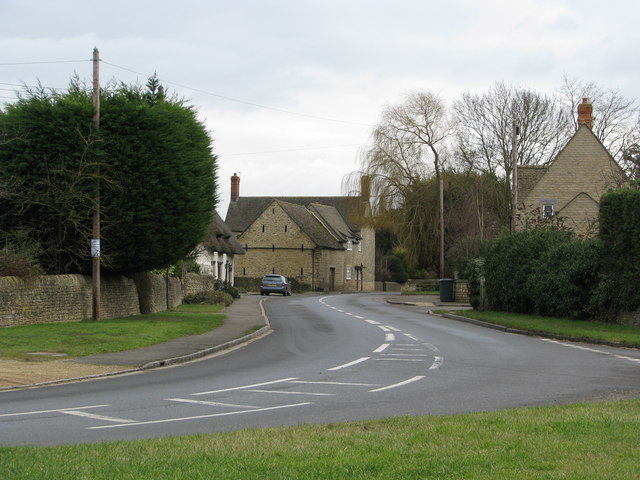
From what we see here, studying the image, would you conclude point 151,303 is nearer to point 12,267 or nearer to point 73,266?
point 73,266

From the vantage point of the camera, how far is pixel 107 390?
13.2 metres

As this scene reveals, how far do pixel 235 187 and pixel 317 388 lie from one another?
80710 mm

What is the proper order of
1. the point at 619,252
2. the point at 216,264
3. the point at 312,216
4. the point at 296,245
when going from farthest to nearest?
1. the point at 312,216
2. the point at 296,245
3. the point at 216,264
4. the point at 619,252

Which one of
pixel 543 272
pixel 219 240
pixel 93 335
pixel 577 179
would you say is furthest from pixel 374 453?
pixel 219 240

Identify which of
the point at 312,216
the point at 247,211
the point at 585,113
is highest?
the point at 585,113

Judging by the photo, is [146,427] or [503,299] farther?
[503,299]

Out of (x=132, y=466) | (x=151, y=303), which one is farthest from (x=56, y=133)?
(x=132, y=466)

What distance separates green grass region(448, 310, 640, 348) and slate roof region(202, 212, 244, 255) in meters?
25.9

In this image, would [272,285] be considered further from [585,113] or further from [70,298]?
[70,298]

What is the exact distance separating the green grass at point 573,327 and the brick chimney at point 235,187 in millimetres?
61199

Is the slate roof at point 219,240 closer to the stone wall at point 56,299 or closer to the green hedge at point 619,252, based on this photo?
the stone wall at point 56,299

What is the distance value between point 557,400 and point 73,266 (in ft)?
67.4

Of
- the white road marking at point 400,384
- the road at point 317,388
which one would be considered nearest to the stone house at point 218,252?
the road at point 317,388

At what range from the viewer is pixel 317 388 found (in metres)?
13.1
